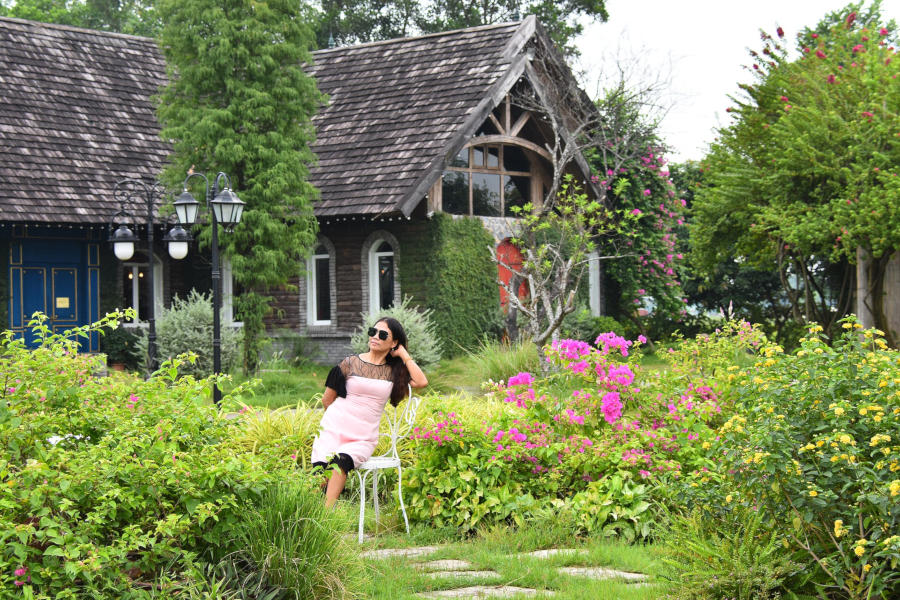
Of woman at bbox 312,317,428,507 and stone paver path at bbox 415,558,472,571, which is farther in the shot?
woman at bbox 312,317,428,507

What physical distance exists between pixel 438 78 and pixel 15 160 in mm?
8184

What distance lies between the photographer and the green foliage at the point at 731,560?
502 cm

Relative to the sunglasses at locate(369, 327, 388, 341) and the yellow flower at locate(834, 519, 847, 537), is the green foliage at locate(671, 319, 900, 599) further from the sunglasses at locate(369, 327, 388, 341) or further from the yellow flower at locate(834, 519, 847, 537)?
the sunglasses at locate(369, 327, 388, 341)

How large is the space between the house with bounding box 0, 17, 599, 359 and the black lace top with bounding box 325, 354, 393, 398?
36.5ft

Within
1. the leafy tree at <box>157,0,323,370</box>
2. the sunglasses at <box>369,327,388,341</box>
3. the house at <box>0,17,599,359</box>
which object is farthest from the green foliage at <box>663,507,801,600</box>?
the house at <box>0,17,599,359</box>

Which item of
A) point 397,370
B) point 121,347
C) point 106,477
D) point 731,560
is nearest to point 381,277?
point 121,347

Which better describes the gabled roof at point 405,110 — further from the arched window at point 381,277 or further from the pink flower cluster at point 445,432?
the pink flower cluster at point 445,432

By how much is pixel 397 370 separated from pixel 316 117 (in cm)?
1619

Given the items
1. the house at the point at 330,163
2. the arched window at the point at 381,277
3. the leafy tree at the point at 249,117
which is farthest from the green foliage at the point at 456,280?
the leafy tree at the point at 249,117

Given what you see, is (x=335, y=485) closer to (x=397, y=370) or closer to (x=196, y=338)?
(x=397, y=370)

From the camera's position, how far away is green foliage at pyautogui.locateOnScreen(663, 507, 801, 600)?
5.02 meters

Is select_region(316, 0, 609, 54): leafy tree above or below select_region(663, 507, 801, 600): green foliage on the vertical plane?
above

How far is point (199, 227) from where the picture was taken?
62.0 ft

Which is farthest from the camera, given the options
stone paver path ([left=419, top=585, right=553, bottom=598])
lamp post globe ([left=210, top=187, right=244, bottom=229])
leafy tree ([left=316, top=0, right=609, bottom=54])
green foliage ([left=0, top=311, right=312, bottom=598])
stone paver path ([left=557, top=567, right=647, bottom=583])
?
leafy tree ([left=316, top=0, right=609, bottom=54])
